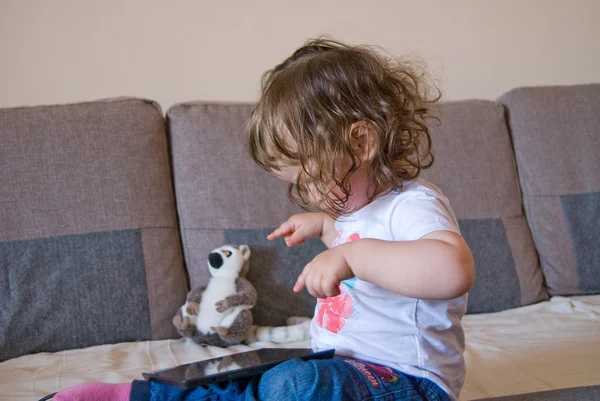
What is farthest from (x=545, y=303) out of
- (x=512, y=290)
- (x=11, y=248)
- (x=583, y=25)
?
(x=11, y=248)

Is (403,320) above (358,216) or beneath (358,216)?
beneath

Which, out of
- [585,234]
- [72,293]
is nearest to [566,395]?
[585,234]

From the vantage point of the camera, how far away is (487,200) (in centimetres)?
169

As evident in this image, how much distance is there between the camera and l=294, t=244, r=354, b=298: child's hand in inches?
30.9

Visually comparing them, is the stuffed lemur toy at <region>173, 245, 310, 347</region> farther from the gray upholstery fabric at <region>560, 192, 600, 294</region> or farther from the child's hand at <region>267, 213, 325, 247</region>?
the gray upholstery fabric at <region>560, 192, 600, 294</region>

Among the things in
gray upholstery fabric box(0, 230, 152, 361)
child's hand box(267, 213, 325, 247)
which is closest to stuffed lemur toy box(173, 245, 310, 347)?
gray upholstery fabric box(0, 230, 152, 361)

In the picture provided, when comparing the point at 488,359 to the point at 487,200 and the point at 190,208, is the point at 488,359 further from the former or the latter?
the point at 190,208

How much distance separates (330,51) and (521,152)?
1011mm

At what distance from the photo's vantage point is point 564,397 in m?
0.92

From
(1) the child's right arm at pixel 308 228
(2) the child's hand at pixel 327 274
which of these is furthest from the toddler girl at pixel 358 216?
(1) the child's right arm at pixel 308 228

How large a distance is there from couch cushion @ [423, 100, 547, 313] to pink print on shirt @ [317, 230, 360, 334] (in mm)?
685

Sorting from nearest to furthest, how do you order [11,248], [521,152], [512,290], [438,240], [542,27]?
[438,240] → [11,248] → [512,290] → [521,152] → [542,27]

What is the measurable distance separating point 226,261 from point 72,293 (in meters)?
0.34

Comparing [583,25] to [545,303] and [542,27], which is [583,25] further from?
[545,303]
